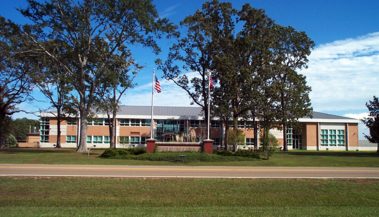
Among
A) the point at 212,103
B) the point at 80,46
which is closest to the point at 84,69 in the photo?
the point at 80,46

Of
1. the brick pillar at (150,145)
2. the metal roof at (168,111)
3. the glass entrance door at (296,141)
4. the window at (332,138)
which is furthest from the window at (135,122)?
the brick pillar at (150,145)

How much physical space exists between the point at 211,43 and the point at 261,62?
6248 millimetres

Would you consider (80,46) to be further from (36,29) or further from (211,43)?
(211,43)

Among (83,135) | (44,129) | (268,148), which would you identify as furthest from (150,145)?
(44,129)

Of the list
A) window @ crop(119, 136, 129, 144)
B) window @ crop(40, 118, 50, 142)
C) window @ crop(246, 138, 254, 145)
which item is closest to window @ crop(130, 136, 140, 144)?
window @ crop(119, 136, 129, 144)

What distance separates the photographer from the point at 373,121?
5369 centimetres

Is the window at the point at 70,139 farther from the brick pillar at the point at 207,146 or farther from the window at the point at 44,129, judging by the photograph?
the brick pillar at the point at 207,146

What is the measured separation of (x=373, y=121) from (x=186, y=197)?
45.7 m

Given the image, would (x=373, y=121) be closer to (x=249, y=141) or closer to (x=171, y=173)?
(x=249, y=141)

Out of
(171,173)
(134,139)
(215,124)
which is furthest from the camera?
(215,124)

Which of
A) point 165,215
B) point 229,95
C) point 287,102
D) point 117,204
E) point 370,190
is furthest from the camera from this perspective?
point 287,102

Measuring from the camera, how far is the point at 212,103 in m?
51.4

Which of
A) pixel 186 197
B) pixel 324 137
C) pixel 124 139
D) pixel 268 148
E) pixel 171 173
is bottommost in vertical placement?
pixel 186 197

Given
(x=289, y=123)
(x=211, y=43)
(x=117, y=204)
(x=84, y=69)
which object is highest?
(x=211, y=43)
